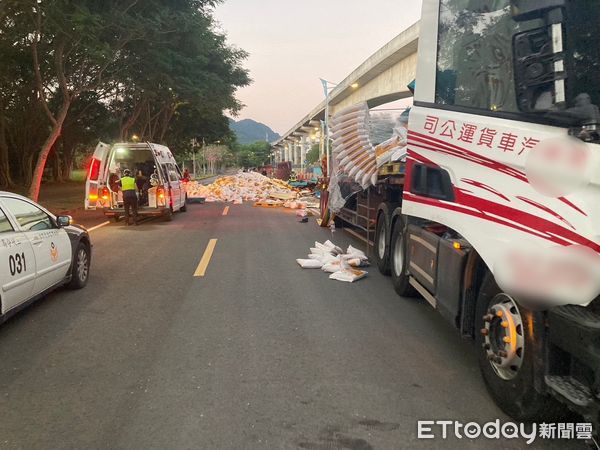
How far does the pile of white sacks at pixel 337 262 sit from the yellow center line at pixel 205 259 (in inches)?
63.3

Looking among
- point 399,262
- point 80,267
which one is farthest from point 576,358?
point 80,267

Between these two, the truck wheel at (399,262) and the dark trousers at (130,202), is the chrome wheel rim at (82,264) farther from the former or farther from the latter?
the dark trousers at (130,202)

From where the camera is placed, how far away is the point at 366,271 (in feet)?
27.8

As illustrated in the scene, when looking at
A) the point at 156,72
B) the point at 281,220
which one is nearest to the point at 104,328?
the point at 281,220

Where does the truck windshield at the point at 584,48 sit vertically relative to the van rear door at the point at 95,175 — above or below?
above

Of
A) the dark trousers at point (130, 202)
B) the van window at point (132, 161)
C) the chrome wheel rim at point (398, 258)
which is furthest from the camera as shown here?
the van window at point (132, 161)

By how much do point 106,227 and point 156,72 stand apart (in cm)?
914

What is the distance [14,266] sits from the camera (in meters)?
5.23

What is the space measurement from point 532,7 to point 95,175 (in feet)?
45.1

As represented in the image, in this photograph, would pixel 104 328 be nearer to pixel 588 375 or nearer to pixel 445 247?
pixel 445 247

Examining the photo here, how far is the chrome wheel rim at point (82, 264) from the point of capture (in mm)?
7136

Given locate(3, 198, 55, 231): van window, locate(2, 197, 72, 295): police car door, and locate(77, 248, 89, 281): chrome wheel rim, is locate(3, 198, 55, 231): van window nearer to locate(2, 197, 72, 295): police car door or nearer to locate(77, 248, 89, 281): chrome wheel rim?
locate(2, 197, 72, 295): police car door

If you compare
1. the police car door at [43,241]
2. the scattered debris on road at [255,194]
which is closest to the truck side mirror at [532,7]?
the police car door at [43,241]

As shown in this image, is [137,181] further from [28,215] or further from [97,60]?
[28,215]
